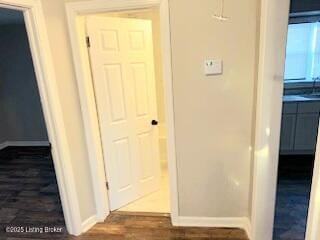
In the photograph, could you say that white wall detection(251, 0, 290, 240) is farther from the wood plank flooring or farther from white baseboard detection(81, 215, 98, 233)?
white baseboard detection(81, 215, 98, 233)

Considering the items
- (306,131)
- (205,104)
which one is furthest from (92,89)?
(306,131)

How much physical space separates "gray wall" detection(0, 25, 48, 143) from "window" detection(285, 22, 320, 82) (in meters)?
4.53

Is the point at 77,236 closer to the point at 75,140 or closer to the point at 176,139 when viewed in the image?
the point at 75,140

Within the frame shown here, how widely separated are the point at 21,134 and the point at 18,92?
2.79ft

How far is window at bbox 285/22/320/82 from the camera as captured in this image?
12.3 feet

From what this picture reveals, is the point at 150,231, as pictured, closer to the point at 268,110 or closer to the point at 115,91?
the point at 115,91

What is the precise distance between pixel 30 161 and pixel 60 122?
8.58 feet

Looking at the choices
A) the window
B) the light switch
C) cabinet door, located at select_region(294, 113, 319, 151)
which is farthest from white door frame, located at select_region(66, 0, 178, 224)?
the window

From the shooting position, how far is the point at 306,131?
3.44 meters

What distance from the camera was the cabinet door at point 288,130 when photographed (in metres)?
3.42

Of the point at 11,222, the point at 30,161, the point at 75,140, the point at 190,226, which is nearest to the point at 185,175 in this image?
the point at 190,226

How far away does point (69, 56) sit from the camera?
6.80 ft

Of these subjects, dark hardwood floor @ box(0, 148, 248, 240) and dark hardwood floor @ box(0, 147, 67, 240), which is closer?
dark hardwood floor @ box(0, 148, 248, 240)

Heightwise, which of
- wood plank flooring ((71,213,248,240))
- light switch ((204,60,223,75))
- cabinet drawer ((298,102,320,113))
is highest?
light switch ((204,60,223,75))
